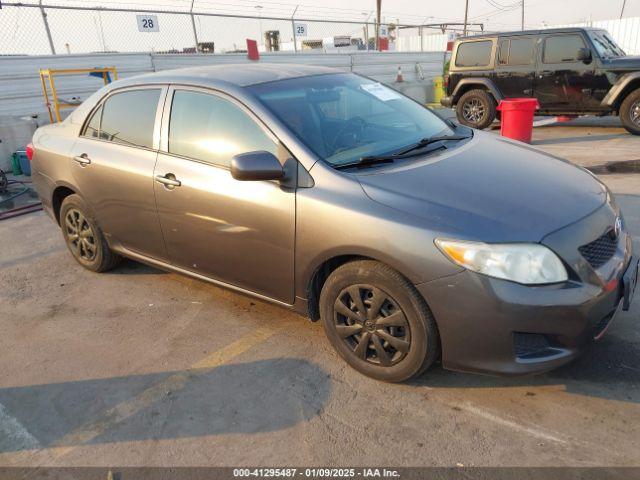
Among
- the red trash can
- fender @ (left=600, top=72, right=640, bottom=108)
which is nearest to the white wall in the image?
the red trash can

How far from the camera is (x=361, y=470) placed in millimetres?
2238

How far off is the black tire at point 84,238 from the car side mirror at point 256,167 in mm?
2004

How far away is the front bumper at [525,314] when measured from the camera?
229 cm

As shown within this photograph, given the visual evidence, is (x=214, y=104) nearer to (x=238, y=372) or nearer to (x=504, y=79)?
(x=238, y=372)

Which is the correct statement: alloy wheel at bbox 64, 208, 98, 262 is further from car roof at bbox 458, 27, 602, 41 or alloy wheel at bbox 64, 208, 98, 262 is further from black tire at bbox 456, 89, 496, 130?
car roof at bbox 458, 27, 602, 41

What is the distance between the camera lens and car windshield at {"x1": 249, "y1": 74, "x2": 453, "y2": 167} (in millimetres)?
3051

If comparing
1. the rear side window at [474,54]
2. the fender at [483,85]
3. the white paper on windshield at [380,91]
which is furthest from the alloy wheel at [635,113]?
the white paper on windshield at [380,91]

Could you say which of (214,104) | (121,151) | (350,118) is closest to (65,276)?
Result: (121,151)

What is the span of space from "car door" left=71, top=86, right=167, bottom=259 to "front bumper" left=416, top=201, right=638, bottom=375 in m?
Answer: 2.18

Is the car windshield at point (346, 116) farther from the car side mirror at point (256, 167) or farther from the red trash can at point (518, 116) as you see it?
the red trash can at point (518, 116)

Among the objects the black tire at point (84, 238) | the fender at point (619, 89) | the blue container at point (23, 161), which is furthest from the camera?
the fender at point (619, 89)

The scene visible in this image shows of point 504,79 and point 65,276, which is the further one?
point 504,79

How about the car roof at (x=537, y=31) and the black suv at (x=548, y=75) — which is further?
the car roof at (x=537, y=31)

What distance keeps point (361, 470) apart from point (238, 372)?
104cm
